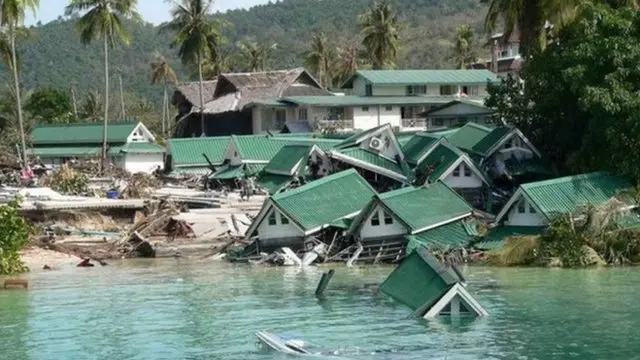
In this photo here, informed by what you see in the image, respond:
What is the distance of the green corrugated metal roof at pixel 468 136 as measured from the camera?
173 feet

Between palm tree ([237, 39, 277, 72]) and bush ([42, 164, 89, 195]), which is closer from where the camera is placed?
bush ([42, 164, 89, 195])

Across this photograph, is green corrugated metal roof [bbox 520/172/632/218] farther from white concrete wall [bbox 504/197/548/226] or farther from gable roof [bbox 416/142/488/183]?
gable roof [bbox 416/142/488/183]

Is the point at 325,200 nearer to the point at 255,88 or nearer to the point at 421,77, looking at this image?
the point at 421,77

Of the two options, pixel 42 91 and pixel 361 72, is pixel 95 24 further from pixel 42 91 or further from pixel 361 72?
pixel 42 91

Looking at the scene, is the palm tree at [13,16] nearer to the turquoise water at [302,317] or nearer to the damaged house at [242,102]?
the damaged house at [242,102]

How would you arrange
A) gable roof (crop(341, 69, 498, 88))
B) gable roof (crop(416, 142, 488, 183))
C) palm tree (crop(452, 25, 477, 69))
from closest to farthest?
gable roof (crop(416, 142, 488, 183)) → gable roof (crop(341, 69, 498, 88)) → palm tree (crop(452, 25, 477, 69))

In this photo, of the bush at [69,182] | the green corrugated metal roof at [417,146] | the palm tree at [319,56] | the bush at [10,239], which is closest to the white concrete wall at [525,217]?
the green corrugated metal roof at [417,146]

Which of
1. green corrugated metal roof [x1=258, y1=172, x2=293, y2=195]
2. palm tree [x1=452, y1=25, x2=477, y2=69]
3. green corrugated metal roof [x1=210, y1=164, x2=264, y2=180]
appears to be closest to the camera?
green corrugated metal roof [x1=258, y1=172, x2=293, y2=195]

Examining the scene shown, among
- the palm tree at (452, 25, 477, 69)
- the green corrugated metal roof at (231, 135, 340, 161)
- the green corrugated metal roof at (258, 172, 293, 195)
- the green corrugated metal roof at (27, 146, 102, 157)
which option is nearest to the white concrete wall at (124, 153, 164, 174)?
the green corrugated metal roof at (27, 146, 102, 157)

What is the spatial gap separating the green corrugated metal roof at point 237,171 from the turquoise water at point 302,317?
920 inches

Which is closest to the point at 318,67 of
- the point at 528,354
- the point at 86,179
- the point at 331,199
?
the point at 86,179

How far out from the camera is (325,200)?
4341 cm

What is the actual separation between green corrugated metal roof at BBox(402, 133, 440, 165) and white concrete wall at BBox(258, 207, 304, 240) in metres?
11.1

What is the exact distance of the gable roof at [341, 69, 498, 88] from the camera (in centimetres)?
8131
